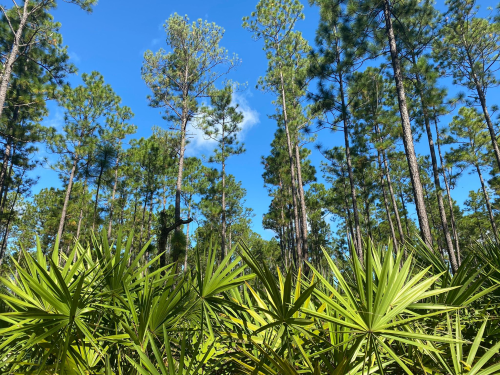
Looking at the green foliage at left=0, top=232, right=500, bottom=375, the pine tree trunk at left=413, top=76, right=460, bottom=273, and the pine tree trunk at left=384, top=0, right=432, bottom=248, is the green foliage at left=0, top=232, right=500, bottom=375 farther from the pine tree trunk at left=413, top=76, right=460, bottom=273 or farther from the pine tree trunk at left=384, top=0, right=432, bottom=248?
the pine tree trunk at left=413, top=76, right=460, bottom=273

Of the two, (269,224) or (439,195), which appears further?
(269,224)

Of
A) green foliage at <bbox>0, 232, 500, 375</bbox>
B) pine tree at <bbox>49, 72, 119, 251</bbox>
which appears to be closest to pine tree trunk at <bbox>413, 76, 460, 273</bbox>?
green foliage at <bbox>0, 232, 500, 375</bbox>

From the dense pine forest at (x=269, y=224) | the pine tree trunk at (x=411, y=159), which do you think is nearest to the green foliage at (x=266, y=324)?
the dense pine forest at (x=269, y=224)

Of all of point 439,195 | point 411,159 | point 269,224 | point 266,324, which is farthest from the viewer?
point 269,224

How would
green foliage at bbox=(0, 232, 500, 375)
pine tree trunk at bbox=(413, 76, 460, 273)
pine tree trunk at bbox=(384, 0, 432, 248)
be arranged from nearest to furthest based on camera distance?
1. green foliage at bbox=(0, 232, 500, 375)
2. pine tree trunk at bbox=(384, 0, 432, 248)
3. pine tree trunk at bbox=(413, 76, 460, 273)

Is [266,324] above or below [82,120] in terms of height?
below

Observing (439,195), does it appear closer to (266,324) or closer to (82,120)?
(266,324)

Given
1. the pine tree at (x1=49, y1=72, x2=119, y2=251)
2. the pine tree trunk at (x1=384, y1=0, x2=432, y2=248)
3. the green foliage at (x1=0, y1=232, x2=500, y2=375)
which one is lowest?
the green foliage at (x1=0, y1=232, x2=500, y2=375)

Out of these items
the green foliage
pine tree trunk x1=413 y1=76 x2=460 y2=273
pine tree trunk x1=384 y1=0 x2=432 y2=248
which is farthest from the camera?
pine tree trunk x1=413 y1=76 x2=460 y2=273

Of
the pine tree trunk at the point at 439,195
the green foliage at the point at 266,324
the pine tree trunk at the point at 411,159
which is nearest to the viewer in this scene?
the green foliage at the point at 266,324

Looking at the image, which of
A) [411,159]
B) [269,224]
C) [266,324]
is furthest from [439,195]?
[269,224]

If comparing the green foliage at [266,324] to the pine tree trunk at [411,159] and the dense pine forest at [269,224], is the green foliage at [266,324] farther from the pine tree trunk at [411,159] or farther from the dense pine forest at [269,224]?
Result: the pine tree trunk at [411,159]

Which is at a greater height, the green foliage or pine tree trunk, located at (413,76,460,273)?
pine tree trunk, located at (413,76,460,273)

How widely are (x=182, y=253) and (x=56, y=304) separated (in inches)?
332
